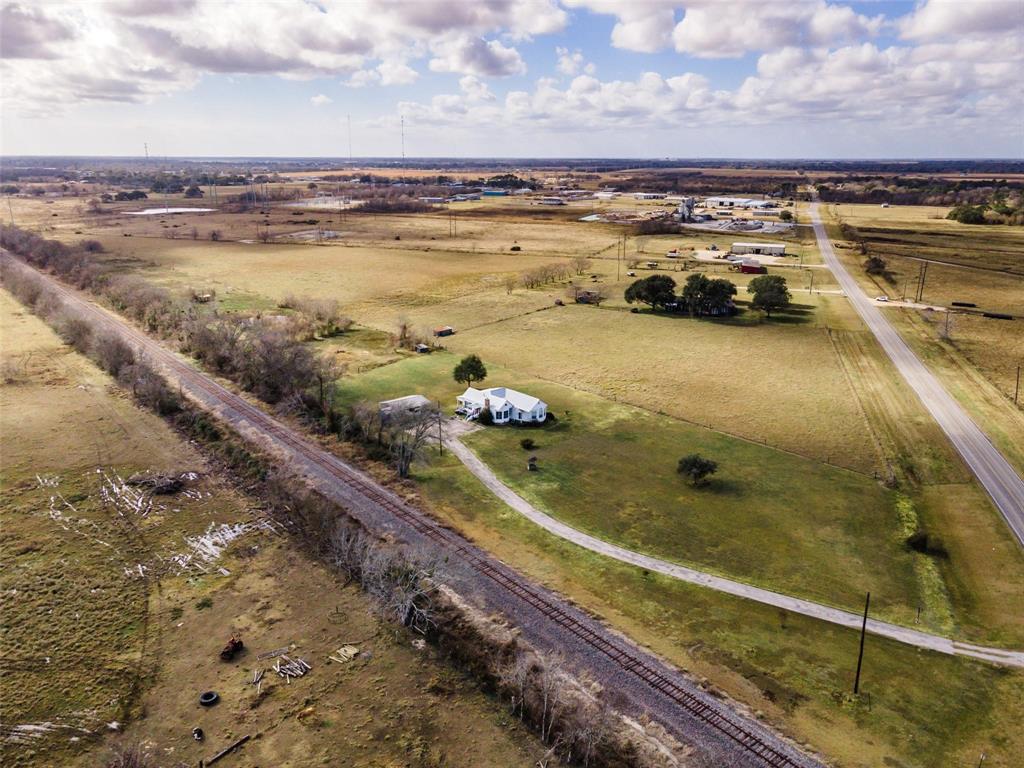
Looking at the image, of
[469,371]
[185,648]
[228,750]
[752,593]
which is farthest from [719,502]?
[185,648]

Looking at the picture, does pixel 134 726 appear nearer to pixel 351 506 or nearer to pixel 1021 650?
pixel 351 506

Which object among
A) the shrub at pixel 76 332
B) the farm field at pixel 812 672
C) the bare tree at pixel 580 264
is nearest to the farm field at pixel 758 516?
the farm field at pixel 812 672

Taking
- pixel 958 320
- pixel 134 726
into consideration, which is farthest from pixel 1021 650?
pixel 958 320

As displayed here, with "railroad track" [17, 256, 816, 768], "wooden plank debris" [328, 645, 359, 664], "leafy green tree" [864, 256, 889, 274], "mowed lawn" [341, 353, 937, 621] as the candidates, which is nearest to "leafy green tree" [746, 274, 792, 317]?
"leafy green tree" [864, 256, 889, 274]

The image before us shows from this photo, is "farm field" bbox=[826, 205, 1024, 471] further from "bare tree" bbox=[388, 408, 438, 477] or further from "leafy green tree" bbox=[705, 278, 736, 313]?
"bare tree" bbox=[388, 408, 438, 477]

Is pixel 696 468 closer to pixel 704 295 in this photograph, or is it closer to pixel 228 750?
pixel 228 750
